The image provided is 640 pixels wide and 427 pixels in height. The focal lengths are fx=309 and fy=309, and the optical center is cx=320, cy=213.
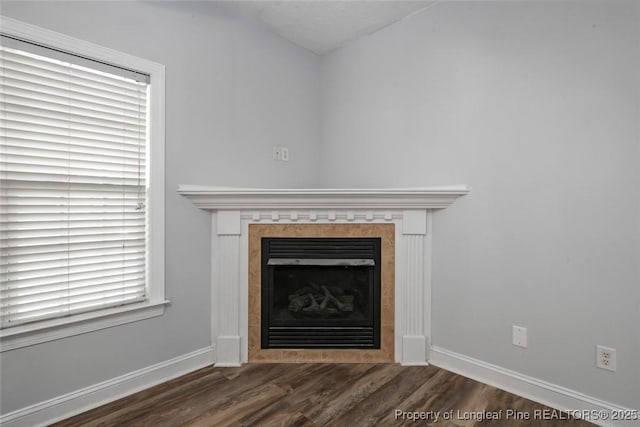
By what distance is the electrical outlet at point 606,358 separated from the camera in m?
1.50

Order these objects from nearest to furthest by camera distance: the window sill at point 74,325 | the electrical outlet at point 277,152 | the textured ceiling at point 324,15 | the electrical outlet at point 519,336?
the window sill at point 74,325
the electrical outlet at point 519,336
the textured ceiling at point 324,15
the electrical outlet at point 277,152

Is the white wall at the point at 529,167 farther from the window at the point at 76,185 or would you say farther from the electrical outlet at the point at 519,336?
the window at the point at 76,185

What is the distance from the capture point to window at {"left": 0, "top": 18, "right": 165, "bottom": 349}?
56.6 inches

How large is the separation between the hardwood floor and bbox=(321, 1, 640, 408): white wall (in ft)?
0.83

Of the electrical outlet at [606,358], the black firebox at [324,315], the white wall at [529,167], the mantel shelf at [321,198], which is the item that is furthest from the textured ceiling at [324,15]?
the electrical outlet at [606,358]

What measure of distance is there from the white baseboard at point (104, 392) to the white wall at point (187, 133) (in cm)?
4

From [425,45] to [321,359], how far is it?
230 centimetres

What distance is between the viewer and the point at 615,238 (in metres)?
1.50

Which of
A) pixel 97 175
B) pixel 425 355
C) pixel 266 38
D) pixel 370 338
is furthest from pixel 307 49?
pixel 425 355

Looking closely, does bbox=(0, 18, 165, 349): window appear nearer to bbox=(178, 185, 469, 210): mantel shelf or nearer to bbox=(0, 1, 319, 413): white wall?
bbox=(0, 1, 319, 413): white wall

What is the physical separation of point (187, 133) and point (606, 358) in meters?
2.62

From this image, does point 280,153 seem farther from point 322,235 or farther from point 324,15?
point 324,15

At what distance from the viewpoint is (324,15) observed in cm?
222

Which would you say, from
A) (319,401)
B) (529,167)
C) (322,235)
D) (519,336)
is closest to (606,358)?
(519,336)
